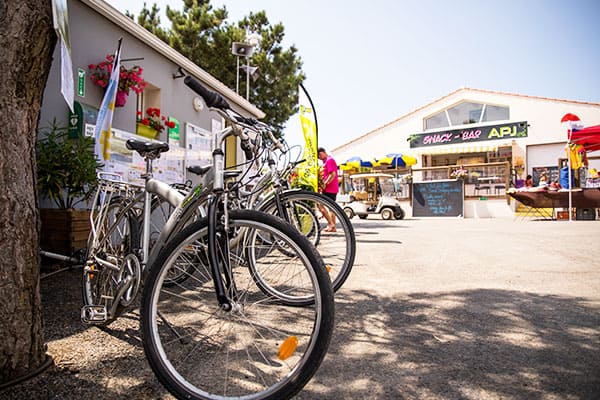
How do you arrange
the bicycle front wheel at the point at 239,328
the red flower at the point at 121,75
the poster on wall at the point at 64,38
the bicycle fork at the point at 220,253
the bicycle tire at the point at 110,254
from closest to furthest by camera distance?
the bicycle front wheel at the point at 239,328 < the bicycle fork at the point at 220,253 < the poster on wall at the point at 64,38 < the bicycle tire at the point at 110,254 < the red flower at the point at 121,75

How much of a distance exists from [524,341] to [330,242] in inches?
60.5

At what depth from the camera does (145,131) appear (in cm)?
606

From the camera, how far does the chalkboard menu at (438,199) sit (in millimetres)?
16078

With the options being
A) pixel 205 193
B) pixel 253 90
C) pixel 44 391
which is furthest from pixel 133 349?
pixel 253 90

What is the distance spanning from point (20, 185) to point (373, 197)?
1529 cm

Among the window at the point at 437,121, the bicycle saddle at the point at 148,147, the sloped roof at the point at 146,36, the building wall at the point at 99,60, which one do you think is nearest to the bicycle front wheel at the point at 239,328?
the bicycle saddle at the point at 148,147

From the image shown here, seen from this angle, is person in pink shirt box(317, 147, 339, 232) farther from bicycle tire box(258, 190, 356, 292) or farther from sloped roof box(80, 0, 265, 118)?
bicycle tire box(258, 190, 356, 292)

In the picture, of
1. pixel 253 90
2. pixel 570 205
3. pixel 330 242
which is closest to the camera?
pixel 330 242

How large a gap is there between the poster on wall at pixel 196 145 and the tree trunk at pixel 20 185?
5402 millimetres

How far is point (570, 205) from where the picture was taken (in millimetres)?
11695

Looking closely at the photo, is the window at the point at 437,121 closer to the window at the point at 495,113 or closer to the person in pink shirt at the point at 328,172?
the window at the point at 495,113

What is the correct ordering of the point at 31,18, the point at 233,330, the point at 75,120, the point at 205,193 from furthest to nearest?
1. the point at 75,120
2. the point at 233,330
3. the point at 205,193
4. the point at 31,18

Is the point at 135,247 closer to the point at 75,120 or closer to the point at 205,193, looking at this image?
the point at 205,193

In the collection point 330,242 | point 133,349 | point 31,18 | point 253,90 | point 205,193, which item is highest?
point 253,90
